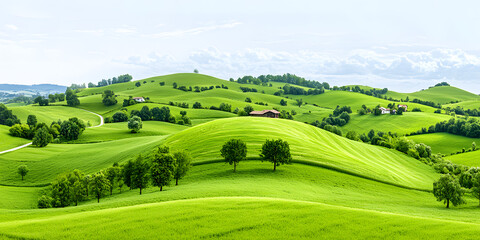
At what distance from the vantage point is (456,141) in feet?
481

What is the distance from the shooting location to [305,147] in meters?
67.9

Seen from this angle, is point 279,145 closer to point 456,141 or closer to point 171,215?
point 171,215

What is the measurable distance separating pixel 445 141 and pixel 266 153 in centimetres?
13644

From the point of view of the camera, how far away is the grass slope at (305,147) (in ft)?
202

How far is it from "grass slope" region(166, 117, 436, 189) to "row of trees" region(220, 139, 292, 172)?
17.3 ft

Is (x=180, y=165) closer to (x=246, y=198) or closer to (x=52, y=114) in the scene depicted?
(x=246, y=198)

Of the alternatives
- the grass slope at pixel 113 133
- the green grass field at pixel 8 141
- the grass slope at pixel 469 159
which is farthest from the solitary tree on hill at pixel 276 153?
the grass slope at pixel 469 159

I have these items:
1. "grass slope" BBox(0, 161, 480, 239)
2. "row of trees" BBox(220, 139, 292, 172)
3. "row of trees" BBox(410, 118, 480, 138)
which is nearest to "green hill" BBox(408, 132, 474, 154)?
"row of trees" BBox(410, 118, 480, 138)

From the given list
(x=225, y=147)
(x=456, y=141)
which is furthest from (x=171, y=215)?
(x=456, y=141)

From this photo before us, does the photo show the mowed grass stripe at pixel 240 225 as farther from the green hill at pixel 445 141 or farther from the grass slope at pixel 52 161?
the green hill at pixel 445 141

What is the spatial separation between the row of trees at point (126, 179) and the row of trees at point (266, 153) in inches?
304

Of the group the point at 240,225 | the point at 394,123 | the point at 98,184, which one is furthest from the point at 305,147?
the point at 394,123

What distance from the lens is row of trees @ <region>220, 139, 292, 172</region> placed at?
54562 mm

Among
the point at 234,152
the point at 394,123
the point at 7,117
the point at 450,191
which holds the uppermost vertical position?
the point at 394,123
